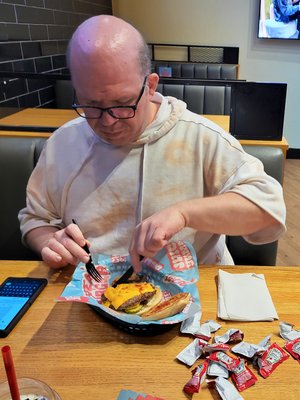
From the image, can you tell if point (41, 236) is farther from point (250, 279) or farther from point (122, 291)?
point (250, 279)

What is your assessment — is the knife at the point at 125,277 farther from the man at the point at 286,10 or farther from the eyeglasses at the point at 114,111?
the man at the point at 286,10

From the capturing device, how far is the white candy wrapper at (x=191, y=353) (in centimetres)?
72

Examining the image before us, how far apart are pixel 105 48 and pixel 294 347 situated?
0.73m

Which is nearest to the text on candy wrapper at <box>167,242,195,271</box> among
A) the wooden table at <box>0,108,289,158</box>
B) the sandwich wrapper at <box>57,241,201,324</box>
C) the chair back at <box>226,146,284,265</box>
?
the sandwich wrapper at <box>57,241,201,324</box>

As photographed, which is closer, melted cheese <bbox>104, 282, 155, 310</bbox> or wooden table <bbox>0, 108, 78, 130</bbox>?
melted cheese <bbox>104, 282, 155, 310</bbox>

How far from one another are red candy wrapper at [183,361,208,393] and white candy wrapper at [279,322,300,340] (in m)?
0.18

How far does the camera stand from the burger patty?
81 centimetres

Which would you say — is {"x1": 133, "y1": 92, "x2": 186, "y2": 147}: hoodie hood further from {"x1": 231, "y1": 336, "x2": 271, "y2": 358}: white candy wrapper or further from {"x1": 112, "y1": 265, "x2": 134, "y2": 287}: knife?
{"x1": 231, "y1": 336, "x2": 271, "y2": 358}: white candy wrapper

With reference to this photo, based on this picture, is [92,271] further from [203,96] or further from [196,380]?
[203,96]

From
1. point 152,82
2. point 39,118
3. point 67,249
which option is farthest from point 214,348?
point 39,118

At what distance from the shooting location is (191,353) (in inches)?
28.8

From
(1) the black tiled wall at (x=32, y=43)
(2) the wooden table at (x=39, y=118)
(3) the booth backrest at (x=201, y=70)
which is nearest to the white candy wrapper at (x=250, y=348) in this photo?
(2) the wooden table at (x=39, y=118)

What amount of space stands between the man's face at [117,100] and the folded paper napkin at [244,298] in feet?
1.44

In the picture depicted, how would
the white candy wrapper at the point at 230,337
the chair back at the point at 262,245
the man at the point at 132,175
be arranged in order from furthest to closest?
the chair back at the point at 262,245, the man at the point at 132,175, the white candy wrapper at the point at 230,337
